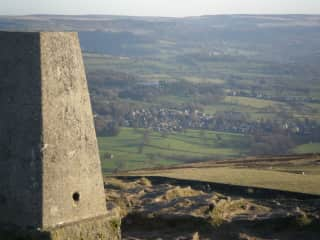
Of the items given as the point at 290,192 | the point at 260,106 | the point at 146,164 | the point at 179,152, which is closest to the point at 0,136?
the point at 290,192

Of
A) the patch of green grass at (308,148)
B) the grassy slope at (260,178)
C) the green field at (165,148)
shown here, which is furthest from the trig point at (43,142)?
the patch of green grass at (308,148)

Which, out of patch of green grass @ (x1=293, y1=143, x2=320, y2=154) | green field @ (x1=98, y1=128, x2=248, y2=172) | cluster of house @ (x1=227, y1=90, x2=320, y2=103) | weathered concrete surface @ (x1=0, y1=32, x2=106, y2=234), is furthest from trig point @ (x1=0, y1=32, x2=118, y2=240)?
cluster of house @ (x1=227, y1=90, x2=320, y2=103)

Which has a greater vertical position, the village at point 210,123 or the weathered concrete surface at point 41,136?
the weathered concrete surface at point 41,136

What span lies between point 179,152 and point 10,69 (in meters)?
69.6

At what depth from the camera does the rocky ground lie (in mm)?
20375

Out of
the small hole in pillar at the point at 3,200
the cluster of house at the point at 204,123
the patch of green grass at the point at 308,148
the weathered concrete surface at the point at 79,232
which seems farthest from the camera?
the cluster of house at the point at 204,123

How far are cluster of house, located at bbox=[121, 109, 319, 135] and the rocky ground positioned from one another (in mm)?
76310

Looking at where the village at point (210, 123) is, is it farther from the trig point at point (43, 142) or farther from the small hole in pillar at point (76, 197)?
the small hole in pillar at point (76, 197)

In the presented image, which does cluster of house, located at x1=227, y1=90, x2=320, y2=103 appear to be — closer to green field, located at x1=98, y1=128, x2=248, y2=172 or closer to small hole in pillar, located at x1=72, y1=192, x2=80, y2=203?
green field, located at x1=98, y1=128, x2=248, y2=172

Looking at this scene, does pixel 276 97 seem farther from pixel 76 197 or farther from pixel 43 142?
pixel 43 142

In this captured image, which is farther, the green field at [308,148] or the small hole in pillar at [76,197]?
the green field at [308,148]

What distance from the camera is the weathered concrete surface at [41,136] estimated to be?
11609 mm

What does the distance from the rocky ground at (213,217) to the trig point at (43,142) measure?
273 inches

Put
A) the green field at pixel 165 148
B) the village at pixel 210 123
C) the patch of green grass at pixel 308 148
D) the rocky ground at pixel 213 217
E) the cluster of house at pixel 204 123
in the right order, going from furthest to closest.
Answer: the cluster of house at pixel 204 123
the village at pixel 210 123
the patch of green grass at pixel 308 148
the green field at pixel 165 148
the rocky ground at pixel 213 217
